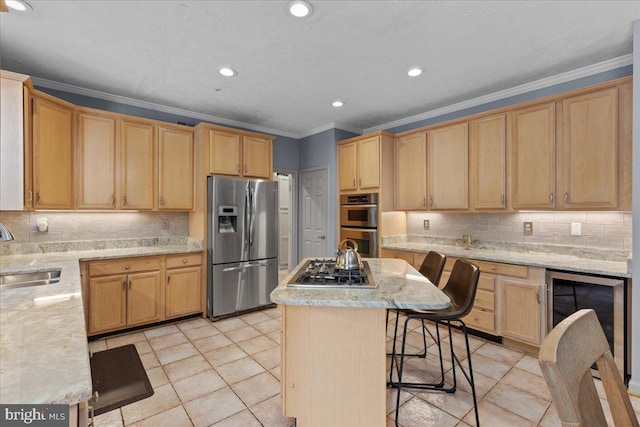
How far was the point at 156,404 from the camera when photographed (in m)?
2.15

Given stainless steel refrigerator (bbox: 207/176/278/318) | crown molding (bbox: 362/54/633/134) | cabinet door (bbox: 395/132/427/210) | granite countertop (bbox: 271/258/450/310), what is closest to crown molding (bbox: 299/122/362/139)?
crown molding (bbox: 362/54/633/134)

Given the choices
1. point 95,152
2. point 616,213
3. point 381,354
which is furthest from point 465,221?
point 95,152

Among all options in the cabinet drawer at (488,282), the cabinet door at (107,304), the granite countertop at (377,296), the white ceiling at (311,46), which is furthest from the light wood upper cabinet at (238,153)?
the cabinet drawer at (488,282)

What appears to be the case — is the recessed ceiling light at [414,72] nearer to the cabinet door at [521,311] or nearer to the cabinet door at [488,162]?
the cabinet door at [488,162]

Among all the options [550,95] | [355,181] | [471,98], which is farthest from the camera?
[355,181]

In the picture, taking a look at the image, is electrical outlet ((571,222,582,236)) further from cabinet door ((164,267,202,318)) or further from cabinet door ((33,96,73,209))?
cabinet door ((33,96,73,209))

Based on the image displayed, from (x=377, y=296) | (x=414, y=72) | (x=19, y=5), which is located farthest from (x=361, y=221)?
(x=19, y=5)

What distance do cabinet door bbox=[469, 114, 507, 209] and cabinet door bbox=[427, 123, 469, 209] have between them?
9 cm

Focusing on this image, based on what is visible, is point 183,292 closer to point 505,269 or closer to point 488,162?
point 505,269

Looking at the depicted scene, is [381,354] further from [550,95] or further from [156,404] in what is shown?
[550,95]

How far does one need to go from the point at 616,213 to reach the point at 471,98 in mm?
1899

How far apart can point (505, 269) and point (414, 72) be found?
2.16 meters

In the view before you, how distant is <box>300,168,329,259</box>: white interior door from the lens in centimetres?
500

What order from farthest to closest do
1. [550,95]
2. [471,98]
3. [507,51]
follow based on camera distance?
[471,98] → [550,95] → [507,51]
